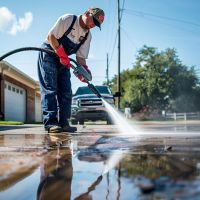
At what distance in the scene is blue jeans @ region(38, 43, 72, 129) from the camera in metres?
4.04

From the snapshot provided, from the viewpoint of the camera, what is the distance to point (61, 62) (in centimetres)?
395

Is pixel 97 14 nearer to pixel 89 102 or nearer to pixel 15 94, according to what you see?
pixel 89 102

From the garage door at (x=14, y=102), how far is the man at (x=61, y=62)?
17.2 metres

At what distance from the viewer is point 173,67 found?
4862 cm

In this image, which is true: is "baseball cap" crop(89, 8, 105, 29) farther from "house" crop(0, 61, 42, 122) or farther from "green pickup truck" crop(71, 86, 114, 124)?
"house" crop(0, 61, 42, 122)

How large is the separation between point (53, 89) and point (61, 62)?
1.26ft

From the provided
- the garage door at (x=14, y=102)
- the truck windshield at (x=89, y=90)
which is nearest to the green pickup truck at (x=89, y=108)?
the truck windshield at (x=89, y=90)

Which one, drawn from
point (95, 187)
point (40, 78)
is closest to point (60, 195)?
point (95, 187)

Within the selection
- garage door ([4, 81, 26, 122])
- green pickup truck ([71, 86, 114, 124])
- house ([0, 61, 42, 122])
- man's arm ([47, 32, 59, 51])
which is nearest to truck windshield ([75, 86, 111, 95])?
green pickup truck ([71, 86, 114, 124])

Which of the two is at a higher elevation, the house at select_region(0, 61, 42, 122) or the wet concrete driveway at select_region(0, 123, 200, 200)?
the house at select_region(0, 61, 42, 122)

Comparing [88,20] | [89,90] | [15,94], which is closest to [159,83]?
[15,94]

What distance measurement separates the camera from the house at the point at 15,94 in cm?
2003

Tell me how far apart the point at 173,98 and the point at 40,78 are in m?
47.4

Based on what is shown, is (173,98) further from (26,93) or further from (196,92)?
(26,93)
